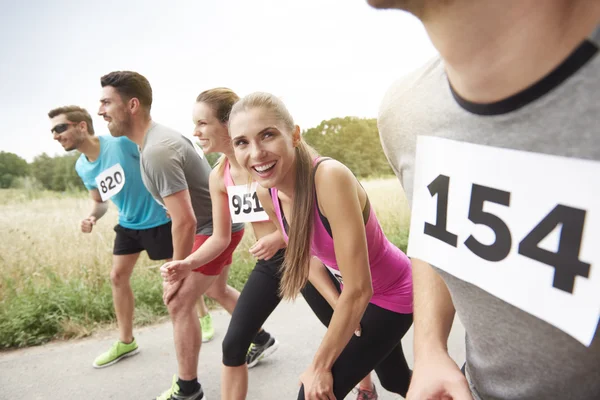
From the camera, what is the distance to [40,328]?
3320mm

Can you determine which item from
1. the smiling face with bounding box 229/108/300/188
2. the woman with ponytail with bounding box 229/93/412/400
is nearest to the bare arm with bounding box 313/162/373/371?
the woman with ponytail with bounding box 229/93/412/400

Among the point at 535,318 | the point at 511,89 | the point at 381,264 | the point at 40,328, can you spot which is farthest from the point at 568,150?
the point at 40,328

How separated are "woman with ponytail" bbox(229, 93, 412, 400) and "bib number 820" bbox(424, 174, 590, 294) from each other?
564 millimetres

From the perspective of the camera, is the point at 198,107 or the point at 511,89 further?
the point at 198,107

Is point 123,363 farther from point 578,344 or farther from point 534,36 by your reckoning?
point 534,36

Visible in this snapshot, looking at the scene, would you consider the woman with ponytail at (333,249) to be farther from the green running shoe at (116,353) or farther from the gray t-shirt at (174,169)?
the green running shoe at (116,353)

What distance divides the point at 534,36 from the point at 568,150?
0.59ft

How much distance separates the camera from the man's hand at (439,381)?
0.82 meters

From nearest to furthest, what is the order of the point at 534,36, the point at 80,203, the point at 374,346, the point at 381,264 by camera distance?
1. the point at 534,36
2. the point at 374,346
3. the point at 381,264
4. the point at 80,203

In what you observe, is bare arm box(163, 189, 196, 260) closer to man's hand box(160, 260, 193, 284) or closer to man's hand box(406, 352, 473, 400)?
man's hand box(160, 260, 193, 284)

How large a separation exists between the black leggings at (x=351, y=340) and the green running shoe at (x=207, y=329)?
1347mm

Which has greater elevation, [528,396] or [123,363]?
[528,396]

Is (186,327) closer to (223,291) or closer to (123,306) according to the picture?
(223,291)

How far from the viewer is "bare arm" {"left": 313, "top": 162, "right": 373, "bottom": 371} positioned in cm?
139
